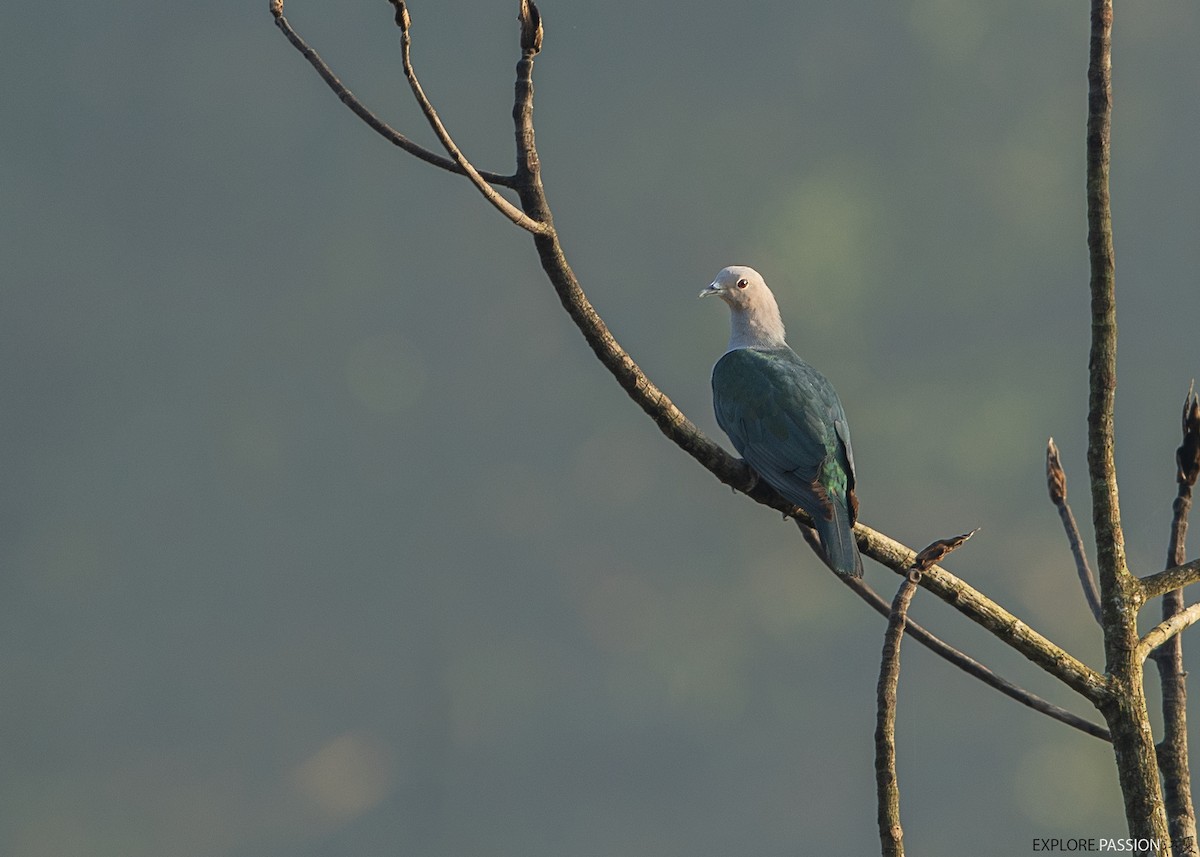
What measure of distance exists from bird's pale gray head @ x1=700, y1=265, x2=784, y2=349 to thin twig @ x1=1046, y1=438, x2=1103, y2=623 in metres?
1.63

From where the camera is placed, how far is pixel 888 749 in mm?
2076

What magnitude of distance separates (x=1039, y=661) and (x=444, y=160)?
5.10 ft

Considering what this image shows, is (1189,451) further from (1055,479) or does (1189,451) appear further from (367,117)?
Answer: (367,117)

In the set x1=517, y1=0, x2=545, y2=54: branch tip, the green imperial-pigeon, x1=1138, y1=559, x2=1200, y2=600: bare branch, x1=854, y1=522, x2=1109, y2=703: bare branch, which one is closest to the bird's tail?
the green imperial-pigeon

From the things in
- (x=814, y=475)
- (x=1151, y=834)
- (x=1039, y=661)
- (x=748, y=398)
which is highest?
(x=748, y=398)

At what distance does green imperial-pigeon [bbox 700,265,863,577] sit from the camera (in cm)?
349

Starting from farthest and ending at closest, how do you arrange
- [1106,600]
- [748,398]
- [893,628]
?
[748,398]
[1106,600]
[893,628]

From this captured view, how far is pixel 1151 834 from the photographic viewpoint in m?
2.35

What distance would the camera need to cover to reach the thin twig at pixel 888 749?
2.06m

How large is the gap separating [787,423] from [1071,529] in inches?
39.1

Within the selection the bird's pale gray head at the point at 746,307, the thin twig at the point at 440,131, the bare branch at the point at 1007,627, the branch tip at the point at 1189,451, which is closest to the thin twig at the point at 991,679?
the bare branch at the point at 1007,627

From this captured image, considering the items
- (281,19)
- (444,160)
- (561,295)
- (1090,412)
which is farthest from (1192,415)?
(281,19)

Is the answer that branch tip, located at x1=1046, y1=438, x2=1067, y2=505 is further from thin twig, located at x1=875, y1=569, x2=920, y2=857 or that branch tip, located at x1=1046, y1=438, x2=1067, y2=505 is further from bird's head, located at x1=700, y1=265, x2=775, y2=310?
bird's head, located at x1=700, y1=265, x2=775, y2=310

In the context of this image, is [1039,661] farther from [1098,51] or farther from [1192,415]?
[1098,51]
